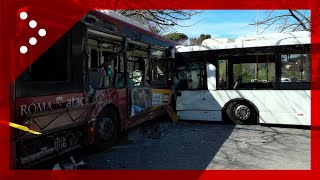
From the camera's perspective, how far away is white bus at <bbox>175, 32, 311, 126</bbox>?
910 cm

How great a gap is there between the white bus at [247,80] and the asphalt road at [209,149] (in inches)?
20.4

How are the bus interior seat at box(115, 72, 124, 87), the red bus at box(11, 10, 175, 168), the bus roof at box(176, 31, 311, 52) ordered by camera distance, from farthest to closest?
the bus roof at box(176, 31, 311, 52) → the bus interior seat at box(115, 72, 124, 87) → the red bus at box(11, 10, 175, 168)

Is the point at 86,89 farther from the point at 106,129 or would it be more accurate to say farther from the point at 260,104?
the point at 260,104

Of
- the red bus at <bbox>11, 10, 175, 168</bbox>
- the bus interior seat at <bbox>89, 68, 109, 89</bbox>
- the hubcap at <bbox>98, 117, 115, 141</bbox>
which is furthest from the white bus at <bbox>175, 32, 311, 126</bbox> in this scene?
the bus interior seat at <bbox>89, 68, 109, 89</bbox>

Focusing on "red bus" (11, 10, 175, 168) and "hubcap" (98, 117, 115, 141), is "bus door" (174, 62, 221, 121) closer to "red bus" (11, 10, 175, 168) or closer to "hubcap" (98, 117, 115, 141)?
"red bus" (11, 10, 175, 168)

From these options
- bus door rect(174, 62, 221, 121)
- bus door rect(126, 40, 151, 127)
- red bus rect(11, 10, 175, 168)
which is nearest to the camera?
red bus rect(11, 10, 175, 168)

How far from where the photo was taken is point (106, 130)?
655 cm

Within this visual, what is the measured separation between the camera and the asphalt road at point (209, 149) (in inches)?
226

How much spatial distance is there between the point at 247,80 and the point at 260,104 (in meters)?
0.78

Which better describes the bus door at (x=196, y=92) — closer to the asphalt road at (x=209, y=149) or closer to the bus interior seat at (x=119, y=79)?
the asphalt road at (x=209, y=149)

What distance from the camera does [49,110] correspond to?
4.51 m

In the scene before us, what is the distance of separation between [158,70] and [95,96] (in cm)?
403

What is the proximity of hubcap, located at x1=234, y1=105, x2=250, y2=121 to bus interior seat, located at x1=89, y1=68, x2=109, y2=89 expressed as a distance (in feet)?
15.4

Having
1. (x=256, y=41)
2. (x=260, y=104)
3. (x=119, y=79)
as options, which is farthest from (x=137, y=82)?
(x=256, y=41)
